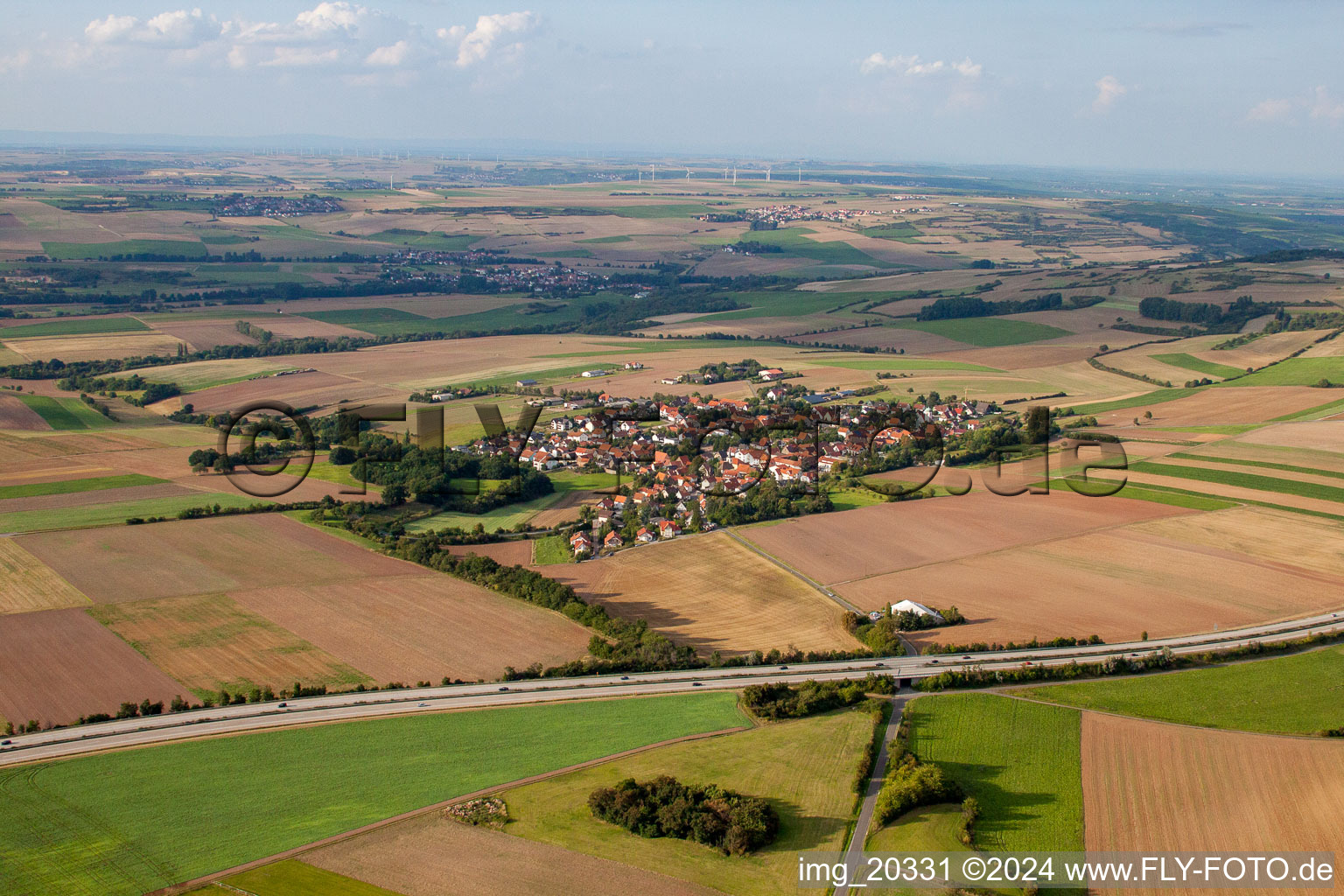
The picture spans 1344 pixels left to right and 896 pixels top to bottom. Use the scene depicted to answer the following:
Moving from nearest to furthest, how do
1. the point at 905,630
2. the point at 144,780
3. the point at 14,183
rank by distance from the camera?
the point at 144,780 → the point at 905,630 → the point at 14,183

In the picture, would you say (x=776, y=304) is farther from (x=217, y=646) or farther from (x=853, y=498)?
(x=217, y=646)

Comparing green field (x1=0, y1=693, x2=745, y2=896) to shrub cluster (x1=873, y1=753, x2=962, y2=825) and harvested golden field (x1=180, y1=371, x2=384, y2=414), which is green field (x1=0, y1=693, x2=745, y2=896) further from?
harvested golden field (x1=180, y1=371, x2=384, y2=414)

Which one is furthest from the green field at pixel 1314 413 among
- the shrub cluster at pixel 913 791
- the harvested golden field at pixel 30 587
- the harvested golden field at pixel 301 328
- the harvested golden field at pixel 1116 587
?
the harvested golden field at pixel 301 328

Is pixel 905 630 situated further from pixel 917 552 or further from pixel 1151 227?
pixel 1151 227

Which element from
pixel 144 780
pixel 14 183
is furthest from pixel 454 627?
pixel 14 183

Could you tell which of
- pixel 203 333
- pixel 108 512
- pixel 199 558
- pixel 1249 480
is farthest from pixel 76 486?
pixel 1249 480

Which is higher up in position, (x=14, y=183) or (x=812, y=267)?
(x=14, y=183)
